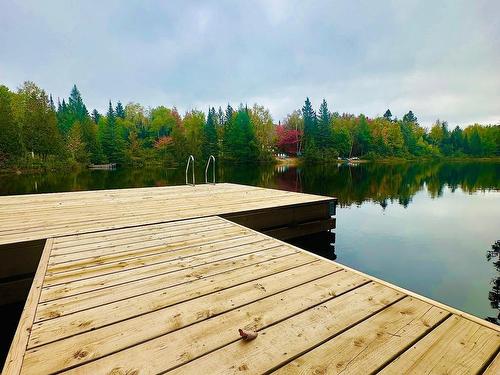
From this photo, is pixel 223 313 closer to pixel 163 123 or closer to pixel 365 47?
pixel 365 47

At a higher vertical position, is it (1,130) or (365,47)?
(365,47)

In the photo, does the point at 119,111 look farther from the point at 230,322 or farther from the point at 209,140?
the point at 230,322

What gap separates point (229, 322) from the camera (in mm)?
1647

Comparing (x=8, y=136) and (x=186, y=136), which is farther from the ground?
(x=186, y=136)

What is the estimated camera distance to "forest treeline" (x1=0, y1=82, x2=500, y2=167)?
99.5 ft

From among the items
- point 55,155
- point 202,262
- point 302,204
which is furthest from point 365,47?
point 55,155

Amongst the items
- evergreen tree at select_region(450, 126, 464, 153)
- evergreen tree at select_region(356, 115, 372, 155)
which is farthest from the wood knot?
evergreen tree at select_region(450, 126, 464, 153)

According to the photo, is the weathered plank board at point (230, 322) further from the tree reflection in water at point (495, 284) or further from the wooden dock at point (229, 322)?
the tree reflection in water at point (495, 284)

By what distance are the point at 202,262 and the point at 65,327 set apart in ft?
3.97

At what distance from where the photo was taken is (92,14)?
19.7 metres

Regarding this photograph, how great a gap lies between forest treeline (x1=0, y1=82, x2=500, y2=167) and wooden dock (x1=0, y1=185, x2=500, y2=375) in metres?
34.5

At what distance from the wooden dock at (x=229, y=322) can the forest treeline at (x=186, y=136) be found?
34.5m

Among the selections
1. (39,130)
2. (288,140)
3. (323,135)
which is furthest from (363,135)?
(39,130)

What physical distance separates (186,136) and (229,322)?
1781 inches
